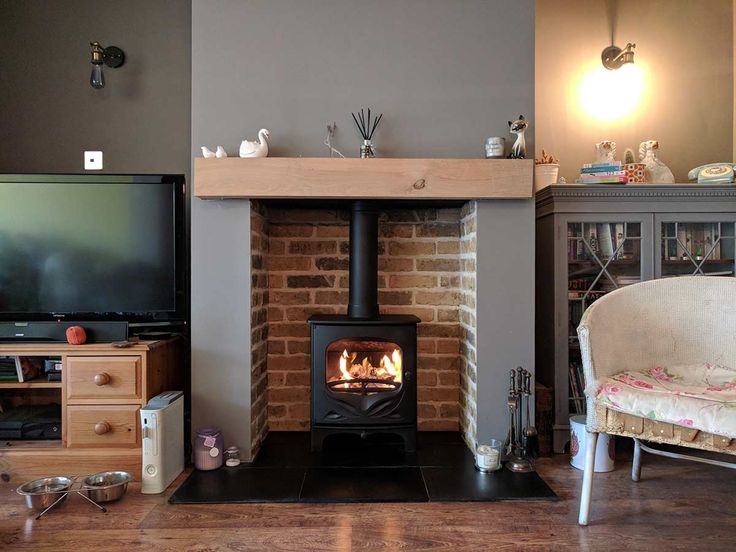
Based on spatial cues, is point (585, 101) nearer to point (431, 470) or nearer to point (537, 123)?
point (537, 123)

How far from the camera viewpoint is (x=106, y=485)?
2.06 metres

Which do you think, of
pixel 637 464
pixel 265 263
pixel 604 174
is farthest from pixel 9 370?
pixel 604 174

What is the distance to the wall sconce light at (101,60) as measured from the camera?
262 centimetres

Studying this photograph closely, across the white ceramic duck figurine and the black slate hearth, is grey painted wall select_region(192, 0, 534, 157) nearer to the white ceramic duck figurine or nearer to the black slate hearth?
the white ceramic duck figurine

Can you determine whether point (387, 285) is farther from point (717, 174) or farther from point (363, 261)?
point (717, 174)

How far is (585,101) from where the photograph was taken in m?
3.03

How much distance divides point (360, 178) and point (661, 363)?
1.44m

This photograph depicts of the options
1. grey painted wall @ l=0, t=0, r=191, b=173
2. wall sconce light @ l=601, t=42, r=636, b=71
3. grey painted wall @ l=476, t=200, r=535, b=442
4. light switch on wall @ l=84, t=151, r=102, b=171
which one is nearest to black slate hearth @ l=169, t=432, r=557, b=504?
grey painted wall @ l=476, t=200, r=535, b=442

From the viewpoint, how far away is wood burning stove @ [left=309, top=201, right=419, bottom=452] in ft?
7.88

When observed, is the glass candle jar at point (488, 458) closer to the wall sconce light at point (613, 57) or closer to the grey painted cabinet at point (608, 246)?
the grey painted cabinet at point (608, 246)

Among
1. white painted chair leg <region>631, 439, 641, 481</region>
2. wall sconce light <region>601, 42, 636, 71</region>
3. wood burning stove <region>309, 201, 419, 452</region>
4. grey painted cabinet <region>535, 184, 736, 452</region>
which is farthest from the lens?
wall sconce light <region>601, 42, 636, 71</region>

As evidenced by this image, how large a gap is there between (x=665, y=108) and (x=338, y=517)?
9.38 feet

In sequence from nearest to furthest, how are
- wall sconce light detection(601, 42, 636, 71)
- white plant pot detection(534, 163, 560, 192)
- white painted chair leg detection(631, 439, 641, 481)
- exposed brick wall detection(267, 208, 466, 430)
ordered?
white painted chair leg detection(631, 439, 641, 481), white plant pot detection(534, 163, 560, 192), exposed brick wall detection(267, 208, 466, 430), wall sconce light detection(601, 42, 636, 71)

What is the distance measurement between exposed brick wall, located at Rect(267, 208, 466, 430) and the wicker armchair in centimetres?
88
